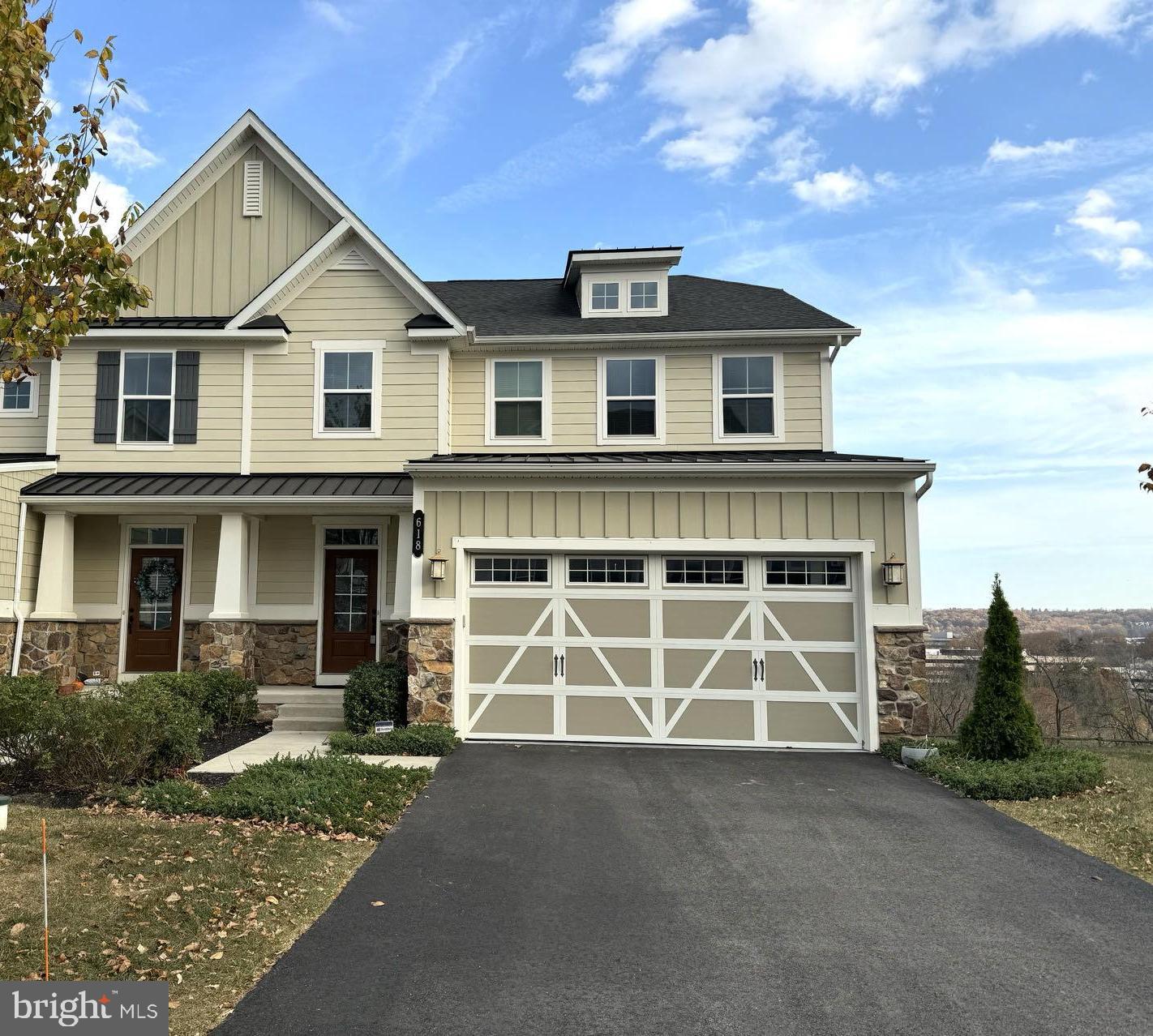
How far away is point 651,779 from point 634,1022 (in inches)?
198

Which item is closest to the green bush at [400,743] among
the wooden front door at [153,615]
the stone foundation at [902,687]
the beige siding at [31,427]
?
the wooden front door at [153,615]

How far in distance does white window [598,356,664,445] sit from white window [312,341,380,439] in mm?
3888

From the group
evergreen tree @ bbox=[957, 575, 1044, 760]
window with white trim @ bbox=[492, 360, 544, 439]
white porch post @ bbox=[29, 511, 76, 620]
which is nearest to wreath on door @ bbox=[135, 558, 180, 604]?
white porch post @ bbox=[29, 511, 76, 620]

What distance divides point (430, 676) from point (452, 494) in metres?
2.51

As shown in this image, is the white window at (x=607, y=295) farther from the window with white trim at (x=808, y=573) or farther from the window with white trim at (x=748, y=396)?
the window with white trim at (x=808, y=573)

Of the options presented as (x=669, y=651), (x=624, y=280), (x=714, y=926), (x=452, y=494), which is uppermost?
(x=624, y=280)

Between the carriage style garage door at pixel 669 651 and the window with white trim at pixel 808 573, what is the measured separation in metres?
0.02

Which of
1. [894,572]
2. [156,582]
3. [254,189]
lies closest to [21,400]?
[156,582]

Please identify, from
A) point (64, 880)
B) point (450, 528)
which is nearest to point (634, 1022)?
point (64, 880)

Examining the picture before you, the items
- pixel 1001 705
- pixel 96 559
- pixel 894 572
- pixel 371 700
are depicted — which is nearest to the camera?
pixel 1001 705

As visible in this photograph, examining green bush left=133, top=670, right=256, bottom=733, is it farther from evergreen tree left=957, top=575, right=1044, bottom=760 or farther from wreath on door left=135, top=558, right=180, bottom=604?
evergreen tree left=957, top=575, right=1044, bottom=760

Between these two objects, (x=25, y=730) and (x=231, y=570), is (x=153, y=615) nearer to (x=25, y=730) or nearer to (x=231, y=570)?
(x=231, y=570)

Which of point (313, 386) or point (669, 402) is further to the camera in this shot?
point (669, 402)

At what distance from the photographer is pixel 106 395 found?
13.5 metres
